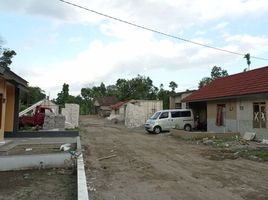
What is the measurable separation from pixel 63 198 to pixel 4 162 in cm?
456

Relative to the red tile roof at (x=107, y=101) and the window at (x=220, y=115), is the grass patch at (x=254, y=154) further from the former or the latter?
the red tile roof at (x=107, y=101)

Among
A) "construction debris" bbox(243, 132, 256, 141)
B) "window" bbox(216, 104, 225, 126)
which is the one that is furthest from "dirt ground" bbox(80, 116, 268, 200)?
"window" bbox(216, 104, 225, 126)

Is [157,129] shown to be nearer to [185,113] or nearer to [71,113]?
[185,113]

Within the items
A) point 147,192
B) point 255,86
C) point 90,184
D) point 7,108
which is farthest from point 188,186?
point 7,108

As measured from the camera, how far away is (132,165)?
43.4ft

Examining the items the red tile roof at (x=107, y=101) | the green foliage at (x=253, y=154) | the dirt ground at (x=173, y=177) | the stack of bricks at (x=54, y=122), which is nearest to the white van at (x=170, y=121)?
the stack of bricks at (x=54, y=122)

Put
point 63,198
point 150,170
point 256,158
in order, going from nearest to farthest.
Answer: point 63,198 → point 150,170 → point 256,158

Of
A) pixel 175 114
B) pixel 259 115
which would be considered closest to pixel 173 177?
pixel 259 115

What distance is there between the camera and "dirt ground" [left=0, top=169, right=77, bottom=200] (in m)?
8.70

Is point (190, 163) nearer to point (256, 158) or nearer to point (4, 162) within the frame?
point (256, 158)

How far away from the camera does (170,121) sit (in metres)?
32.2

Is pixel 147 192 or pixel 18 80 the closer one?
pixel 147 192

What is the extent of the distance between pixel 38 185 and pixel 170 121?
23006mm

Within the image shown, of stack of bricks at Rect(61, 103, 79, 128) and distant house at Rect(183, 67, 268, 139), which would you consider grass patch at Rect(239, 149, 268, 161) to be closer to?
distant house at Rect(183, 67, 268, 139)
